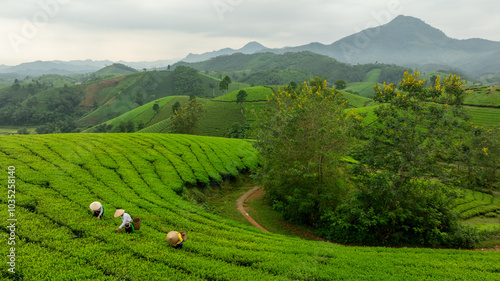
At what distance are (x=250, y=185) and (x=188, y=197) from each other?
12.6 metres

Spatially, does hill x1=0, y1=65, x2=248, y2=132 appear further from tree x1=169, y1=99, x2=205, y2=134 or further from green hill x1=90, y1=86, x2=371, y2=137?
tree x1=169, y1=99, x2=205, y2=134

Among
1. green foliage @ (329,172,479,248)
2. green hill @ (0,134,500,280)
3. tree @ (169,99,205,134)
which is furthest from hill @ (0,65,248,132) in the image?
green foliage @ (329,172,479,248)

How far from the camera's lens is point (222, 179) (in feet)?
94.3

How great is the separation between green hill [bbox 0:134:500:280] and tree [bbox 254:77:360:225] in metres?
7.22

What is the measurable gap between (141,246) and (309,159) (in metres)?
16.8

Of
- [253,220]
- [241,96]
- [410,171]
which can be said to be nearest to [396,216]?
[410,171]

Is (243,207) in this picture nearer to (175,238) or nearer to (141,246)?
(175,238)

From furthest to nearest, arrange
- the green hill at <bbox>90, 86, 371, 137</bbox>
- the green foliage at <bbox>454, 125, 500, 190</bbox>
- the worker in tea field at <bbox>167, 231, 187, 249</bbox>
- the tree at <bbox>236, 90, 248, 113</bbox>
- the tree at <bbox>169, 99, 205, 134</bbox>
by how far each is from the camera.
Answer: the tree at <bbox>236, 90, 248, 113</bbox>, the green hill at <bbox>90, 86, 371, 137</bbox>, the tree at <bbox>169, 99, 205, 134</bbox>, the green foliage at <bbox>454, 125, 500, 190</bbox>, the worker in tea field at <bbox>167, 231, 187, 249</bbox>

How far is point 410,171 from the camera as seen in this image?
16.0 metres

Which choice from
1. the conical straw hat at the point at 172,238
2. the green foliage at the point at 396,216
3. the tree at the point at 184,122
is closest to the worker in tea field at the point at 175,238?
the conical straw hat at the point at 172,238

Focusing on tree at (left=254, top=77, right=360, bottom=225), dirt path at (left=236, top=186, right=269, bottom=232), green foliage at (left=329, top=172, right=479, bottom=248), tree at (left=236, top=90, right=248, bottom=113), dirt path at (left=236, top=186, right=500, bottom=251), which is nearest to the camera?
green foliage at (left=329, top=172, right=479, bottom=248)

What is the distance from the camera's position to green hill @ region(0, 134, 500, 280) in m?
8.88

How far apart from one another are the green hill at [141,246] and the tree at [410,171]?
372 cm

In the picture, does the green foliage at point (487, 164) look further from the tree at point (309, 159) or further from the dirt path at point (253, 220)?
the tree at point (309, 159)
